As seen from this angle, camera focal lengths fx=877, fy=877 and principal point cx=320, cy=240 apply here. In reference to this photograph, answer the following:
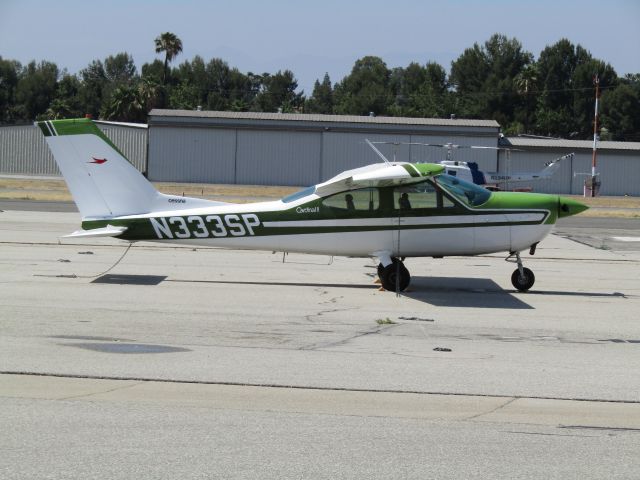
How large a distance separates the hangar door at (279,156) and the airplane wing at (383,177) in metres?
44.3

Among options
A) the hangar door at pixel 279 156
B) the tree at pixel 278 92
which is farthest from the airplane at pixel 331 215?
the tree at pixel 278 92

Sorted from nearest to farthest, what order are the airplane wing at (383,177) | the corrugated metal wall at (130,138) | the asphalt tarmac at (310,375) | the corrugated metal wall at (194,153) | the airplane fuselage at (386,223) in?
1. the asphalt tarmac at (310,375)
2. the airplane wing at (383,177)
3. the airplane fuselage at (386,223)
4. the corrugated metal wall at (194,153)
5. the corrugated metal wall at (130,138)

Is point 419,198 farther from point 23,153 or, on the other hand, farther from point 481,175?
point 23,153

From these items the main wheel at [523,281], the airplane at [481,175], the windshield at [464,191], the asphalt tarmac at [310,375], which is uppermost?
the airplane at [481,175]

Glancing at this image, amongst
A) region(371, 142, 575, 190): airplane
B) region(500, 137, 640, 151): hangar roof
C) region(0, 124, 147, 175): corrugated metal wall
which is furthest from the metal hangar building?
region(371, 142, 575, 190): airplane

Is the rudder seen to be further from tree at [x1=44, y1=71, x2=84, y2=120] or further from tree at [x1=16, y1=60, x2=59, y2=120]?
tree at [x1=16, y1=60, x2=59, y2=120]

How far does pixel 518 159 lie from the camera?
59.2 meters

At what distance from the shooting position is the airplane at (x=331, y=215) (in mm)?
14109

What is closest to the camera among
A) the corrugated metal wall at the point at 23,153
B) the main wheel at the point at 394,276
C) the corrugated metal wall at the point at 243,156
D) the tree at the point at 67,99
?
the main wheel at the point at 394,276

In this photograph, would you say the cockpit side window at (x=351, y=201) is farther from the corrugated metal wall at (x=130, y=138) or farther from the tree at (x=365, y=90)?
the tree at (x=365, y=90)

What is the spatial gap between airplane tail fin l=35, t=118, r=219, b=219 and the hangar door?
44445 mm

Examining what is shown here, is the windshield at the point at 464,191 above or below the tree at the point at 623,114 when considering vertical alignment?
below

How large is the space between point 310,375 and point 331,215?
21.1 ft

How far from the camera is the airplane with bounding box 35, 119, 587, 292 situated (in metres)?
14.1
